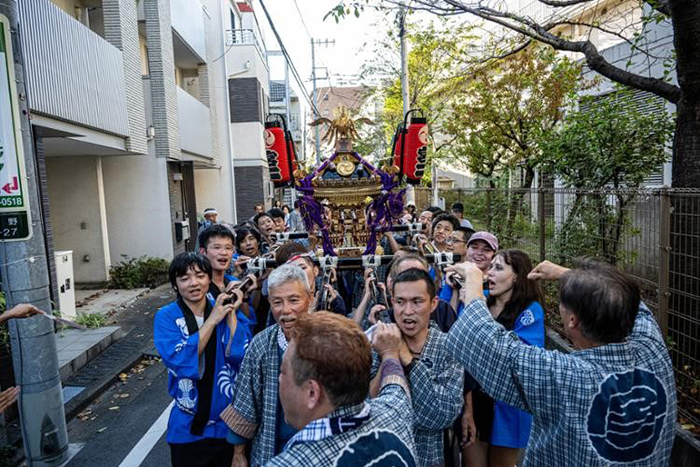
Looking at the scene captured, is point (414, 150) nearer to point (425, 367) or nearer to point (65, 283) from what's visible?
point (425, 367)

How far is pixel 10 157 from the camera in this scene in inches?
140

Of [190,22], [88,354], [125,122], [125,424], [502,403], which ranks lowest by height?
[125,424]

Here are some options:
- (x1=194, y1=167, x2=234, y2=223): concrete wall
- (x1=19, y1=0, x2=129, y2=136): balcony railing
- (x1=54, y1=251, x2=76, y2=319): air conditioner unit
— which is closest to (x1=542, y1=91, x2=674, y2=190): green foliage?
(x1=19, y1=0, x2=129, y2=136): balcony railing

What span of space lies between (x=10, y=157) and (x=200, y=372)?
89.6 inches

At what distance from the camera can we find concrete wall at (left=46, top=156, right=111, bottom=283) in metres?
11.4

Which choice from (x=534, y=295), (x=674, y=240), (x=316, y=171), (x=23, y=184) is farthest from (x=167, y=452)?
(x=674, y=240)

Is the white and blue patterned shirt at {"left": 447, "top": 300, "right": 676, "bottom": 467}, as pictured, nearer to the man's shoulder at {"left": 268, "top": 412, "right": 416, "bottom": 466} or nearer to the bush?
the man's shoulder at {"left": 268, "top": 412, "right": 416, "bottom": 466}

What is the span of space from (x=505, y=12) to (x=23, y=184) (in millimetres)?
5657

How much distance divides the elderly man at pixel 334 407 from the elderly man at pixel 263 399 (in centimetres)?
72

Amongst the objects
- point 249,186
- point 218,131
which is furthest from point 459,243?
point 249,186

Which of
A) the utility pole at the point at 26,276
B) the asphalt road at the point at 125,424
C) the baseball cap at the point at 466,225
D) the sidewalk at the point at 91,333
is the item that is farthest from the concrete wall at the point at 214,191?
the utility pole at the point at 26,276

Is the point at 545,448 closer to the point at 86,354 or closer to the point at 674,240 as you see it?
the point at 674,240

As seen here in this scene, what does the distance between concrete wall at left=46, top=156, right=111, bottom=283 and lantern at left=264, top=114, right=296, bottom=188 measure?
8116mm

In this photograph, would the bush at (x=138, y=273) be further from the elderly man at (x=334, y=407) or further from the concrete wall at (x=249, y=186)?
the elderly man at (x=334, y=407)
